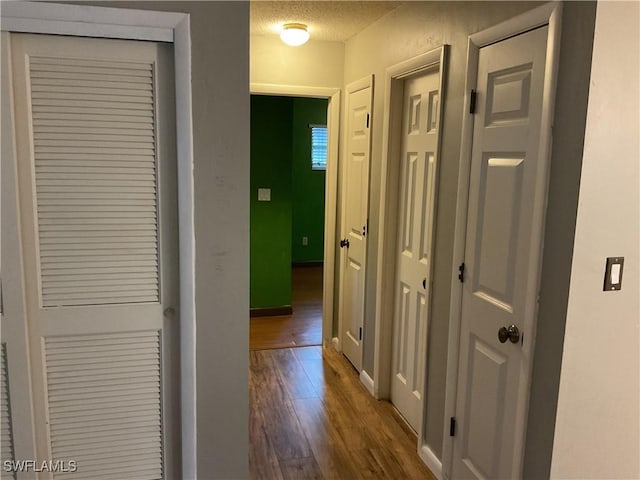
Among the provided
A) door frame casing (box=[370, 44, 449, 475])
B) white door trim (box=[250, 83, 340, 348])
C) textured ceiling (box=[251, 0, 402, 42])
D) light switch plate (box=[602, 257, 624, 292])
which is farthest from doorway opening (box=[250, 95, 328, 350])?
light switch plate (box=[602, 257, 624, 292])

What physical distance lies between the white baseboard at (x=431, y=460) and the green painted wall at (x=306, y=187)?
4.73 m

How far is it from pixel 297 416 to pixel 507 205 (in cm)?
182

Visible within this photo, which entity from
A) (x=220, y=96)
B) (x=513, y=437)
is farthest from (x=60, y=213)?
(x=513, y=437)

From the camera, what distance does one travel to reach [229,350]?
6.38 feet

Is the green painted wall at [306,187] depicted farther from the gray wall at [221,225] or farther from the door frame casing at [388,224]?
the gray wall at [221,225]

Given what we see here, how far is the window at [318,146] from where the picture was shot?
23.0ft

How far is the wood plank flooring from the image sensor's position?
2547 millimetres

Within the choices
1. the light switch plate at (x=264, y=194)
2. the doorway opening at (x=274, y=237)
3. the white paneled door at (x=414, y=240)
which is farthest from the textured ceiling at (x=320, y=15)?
the light switch plate at (x=264, y=194)


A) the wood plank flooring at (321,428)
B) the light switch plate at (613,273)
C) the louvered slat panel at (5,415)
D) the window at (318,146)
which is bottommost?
the wood plank flooring at (321,428)

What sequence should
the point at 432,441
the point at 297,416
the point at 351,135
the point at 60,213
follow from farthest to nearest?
the point at 351,135 → the point at 297,416 → the point at 432,441 → the point at 60,213

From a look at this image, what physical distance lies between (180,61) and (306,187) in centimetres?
535

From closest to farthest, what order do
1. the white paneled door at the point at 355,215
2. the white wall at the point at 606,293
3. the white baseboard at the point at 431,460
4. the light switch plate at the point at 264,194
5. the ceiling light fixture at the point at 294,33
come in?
the white wall at the point at 606,293, the white baseboard at the point at 431,460, the ceiling light fixture at the point at 294,33, the white paneled door at the point at 355,215, the light switch plate at the point at 264,194

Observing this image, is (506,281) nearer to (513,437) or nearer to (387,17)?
(513,437)

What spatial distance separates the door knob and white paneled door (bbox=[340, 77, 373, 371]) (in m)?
→ 1.59
